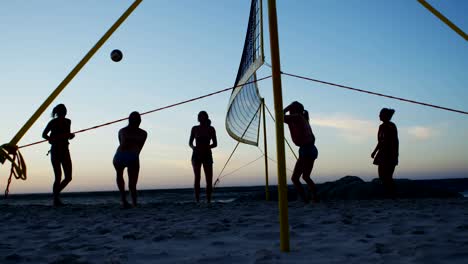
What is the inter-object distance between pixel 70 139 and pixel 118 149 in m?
1.01

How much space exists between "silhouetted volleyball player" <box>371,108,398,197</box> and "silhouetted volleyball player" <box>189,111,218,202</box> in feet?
9.10

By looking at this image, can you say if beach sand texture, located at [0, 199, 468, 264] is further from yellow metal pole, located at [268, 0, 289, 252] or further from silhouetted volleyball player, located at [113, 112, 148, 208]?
silhouetted volleyball player, located at [113, 112, 148, 208]

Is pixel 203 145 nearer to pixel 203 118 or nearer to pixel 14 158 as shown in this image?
pixel 203 118

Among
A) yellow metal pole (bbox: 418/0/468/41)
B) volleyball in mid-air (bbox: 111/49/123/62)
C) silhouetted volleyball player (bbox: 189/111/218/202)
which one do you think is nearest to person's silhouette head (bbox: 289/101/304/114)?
silhouetted volleyball player (bbox: 189/111/218/202)

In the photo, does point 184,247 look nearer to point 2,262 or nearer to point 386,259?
point 2,262

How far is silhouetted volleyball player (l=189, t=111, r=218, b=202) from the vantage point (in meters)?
6.25

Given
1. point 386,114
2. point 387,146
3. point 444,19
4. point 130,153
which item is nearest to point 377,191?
point 387,146

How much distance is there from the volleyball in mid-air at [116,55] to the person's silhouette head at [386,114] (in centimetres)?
421

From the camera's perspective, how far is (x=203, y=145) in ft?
20.5

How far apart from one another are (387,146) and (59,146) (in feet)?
17.3

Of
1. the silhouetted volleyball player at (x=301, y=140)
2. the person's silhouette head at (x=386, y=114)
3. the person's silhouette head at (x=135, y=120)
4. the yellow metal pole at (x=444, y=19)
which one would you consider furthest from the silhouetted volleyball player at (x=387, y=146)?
the yellow metal pole at (x=444, y=19)

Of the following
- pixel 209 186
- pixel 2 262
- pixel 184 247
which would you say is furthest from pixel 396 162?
pixel 2 262

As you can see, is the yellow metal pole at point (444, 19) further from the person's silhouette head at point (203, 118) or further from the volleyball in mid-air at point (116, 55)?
the person's silhouette head at point (203, 118)

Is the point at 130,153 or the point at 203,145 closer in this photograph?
the point at 130,153
